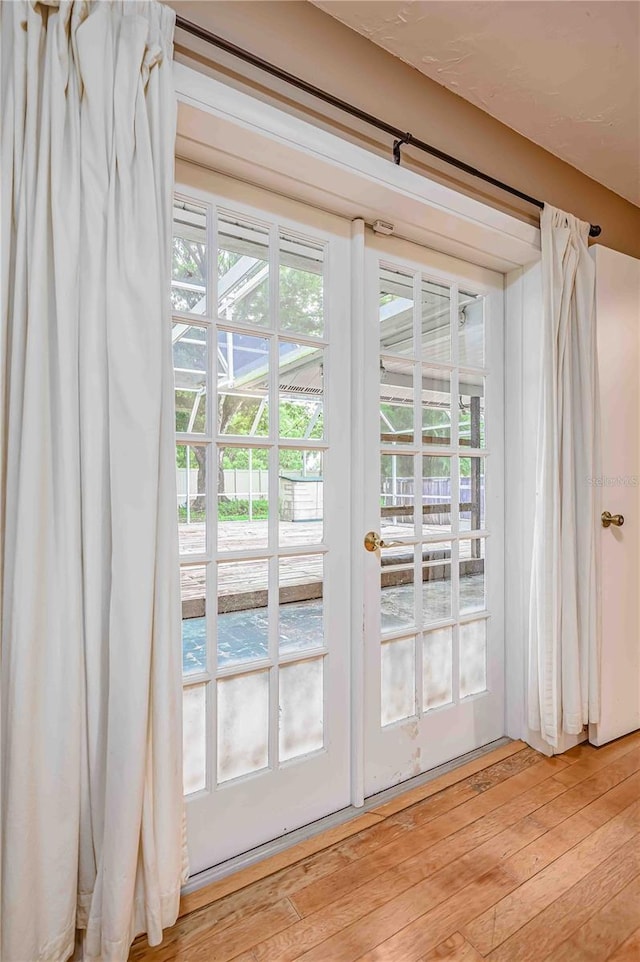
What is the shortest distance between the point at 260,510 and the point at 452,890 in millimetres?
1196

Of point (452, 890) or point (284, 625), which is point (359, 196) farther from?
point (452, 890)

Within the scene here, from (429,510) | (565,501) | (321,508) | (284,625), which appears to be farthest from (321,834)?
(565,501)

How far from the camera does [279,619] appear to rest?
5.16ft

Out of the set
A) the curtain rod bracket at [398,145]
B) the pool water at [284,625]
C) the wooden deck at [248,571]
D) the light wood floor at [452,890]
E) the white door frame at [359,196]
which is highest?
the curtain rod bracket at [398,145]

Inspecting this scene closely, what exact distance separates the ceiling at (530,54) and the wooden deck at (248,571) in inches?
58.1

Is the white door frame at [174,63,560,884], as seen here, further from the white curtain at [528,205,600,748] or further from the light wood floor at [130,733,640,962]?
the light wood floor at [130,733,640,962]

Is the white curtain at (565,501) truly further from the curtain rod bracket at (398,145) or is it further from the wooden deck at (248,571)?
the wooden deck at (248,571)

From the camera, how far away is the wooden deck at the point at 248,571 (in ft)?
4.65

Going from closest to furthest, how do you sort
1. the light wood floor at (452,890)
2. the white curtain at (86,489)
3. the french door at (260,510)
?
1. the white curtain at (86,489)
2. the light wood floor at (452,890)
3. the french door at (260,510)

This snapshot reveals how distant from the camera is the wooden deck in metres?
1.42

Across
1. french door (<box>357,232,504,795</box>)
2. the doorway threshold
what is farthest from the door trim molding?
the doorway threshold

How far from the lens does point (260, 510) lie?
152cm

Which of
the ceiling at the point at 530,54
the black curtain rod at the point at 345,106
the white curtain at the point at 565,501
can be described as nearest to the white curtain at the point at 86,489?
the black curtain rod at the point at 345,106

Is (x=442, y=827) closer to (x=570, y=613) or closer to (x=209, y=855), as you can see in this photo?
(x=209, y=855)
